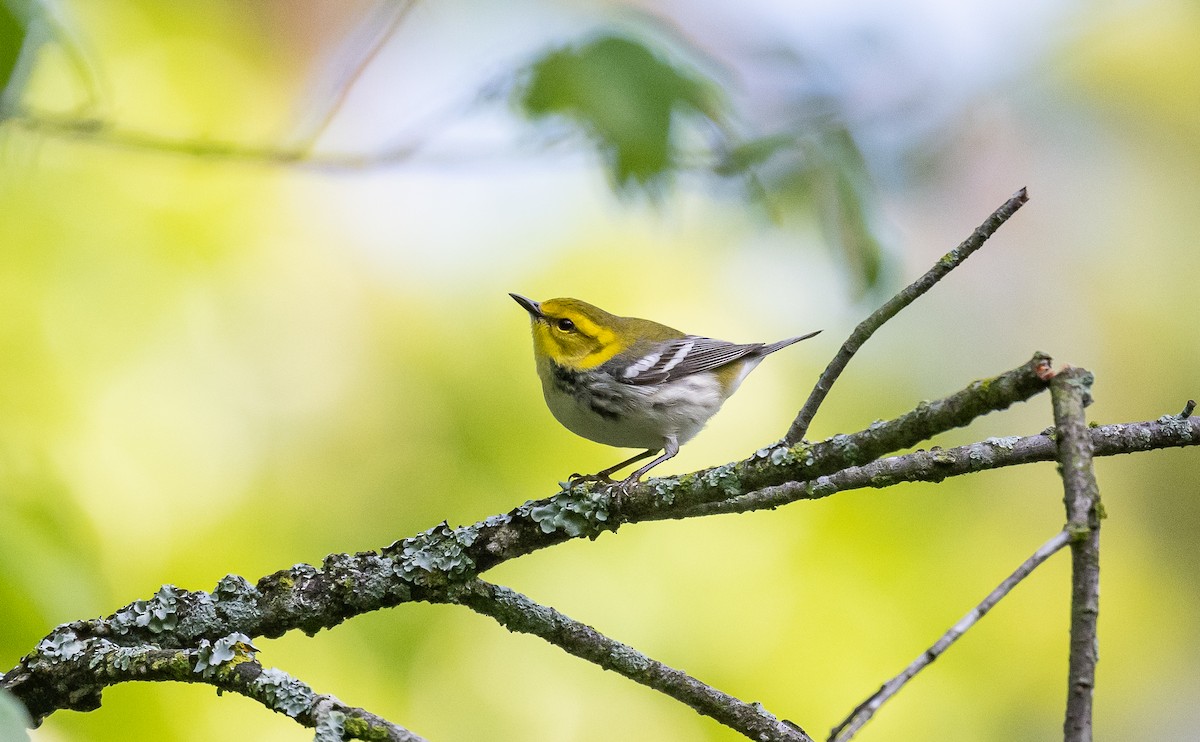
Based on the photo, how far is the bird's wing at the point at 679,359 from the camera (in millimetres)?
3816

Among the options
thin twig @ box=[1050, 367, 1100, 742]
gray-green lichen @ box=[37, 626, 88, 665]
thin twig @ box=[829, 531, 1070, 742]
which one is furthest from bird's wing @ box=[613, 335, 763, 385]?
thin twig @ box=[829, 531, 1070, 742]

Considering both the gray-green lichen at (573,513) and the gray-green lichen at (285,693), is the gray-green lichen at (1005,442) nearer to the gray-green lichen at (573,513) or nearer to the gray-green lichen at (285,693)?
the gray-green lichen at (573,513)

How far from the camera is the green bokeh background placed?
470 centimetres

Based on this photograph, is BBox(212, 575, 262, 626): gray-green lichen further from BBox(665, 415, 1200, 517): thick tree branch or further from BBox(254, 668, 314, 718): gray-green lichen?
BBox(665, 415, 1200, 517): thick tree branch

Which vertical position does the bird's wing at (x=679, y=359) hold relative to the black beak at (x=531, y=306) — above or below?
below

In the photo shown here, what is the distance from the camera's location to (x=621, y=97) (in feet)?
8.05

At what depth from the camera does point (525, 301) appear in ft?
14.0

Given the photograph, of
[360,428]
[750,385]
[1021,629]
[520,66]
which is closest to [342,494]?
[360,428]

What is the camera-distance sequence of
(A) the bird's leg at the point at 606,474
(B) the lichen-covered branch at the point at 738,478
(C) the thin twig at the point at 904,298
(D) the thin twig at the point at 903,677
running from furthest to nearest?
(A) the bird's leg at the point at 606,474, (C) the thin twig at the point at 904,298, (B) the lichen-covered branch at the point at 738,478, (D) the thin twig at the point at 903,677

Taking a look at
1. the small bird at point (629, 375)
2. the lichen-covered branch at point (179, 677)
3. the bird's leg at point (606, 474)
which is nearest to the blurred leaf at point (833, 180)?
the small bird at point (629, 375)

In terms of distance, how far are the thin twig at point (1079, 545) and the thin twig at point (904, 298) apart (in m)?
0.34

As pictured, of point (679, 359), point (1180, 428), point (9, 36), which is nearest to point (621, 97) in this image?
point (9, 36)

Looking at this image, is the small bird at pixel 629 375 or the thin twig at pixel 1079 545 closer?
the thin twig at pixel 1079 545

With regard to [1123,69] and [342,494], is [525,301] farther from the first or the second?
[1123,69]
